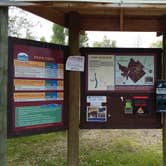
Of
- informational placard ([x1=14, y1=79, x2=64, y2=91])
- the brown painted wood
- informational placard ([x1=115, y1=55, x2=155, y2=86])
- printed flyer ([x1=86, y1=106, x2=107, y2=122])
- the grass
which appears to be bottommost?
the grass

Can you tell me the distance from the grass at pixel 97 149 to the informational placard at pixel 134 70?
1.87 meters

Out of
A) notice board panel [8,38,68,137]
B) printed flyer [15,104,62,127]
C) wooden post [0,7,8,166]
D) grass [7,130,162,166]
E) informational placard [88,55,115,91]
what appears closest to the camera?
wooden post [0,7,8,166]

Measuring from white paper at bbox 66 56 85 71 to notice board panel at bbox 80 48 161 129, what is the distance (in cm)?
27

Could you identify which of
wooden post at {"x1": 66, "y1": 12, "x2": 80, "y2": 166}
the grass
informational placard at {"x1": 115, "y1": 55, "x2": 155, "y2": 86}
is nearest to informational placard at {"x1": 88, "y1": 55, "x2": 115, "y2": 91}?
informational placard at {"x1": 115, "y1": 55, "x2": 155, "y2": 86}

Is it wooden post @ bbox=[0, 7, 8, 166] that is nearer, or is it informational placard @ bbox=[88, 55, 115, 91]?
wooden post @ bbox=[0, 7, 8, 166]

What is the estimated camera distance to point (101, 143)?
9703 millimetres

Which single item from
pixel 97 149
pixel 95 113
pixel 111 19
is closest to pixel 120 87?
pixel 95 113

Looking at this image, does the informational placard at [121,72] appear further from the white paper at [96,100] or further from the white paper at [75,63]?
the white paper at [75,63]

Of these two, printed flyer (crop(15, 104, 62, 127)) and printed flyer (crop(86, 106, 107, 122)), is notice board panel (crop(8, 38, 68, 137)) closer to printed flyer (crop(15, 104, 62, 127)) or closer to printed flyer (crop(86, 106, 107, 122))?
printed flyer (crop(15, 104, 62, 127))

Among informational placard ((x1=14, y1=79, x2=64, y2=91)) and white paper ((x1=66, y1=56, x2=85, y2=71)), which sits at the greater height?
white paper ((x1=66, y1=56, x2=85, y2=71))

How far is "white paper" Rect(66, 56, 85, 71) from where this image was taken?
594cm

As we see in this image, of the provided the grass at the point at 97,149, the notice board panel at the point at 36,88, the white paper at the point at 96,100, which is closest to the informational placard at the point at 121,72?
the white paper at the point at 96,100

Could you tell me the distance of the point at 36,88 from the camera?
5547mm

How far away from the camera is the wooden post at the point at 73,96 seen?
19.8 ft
